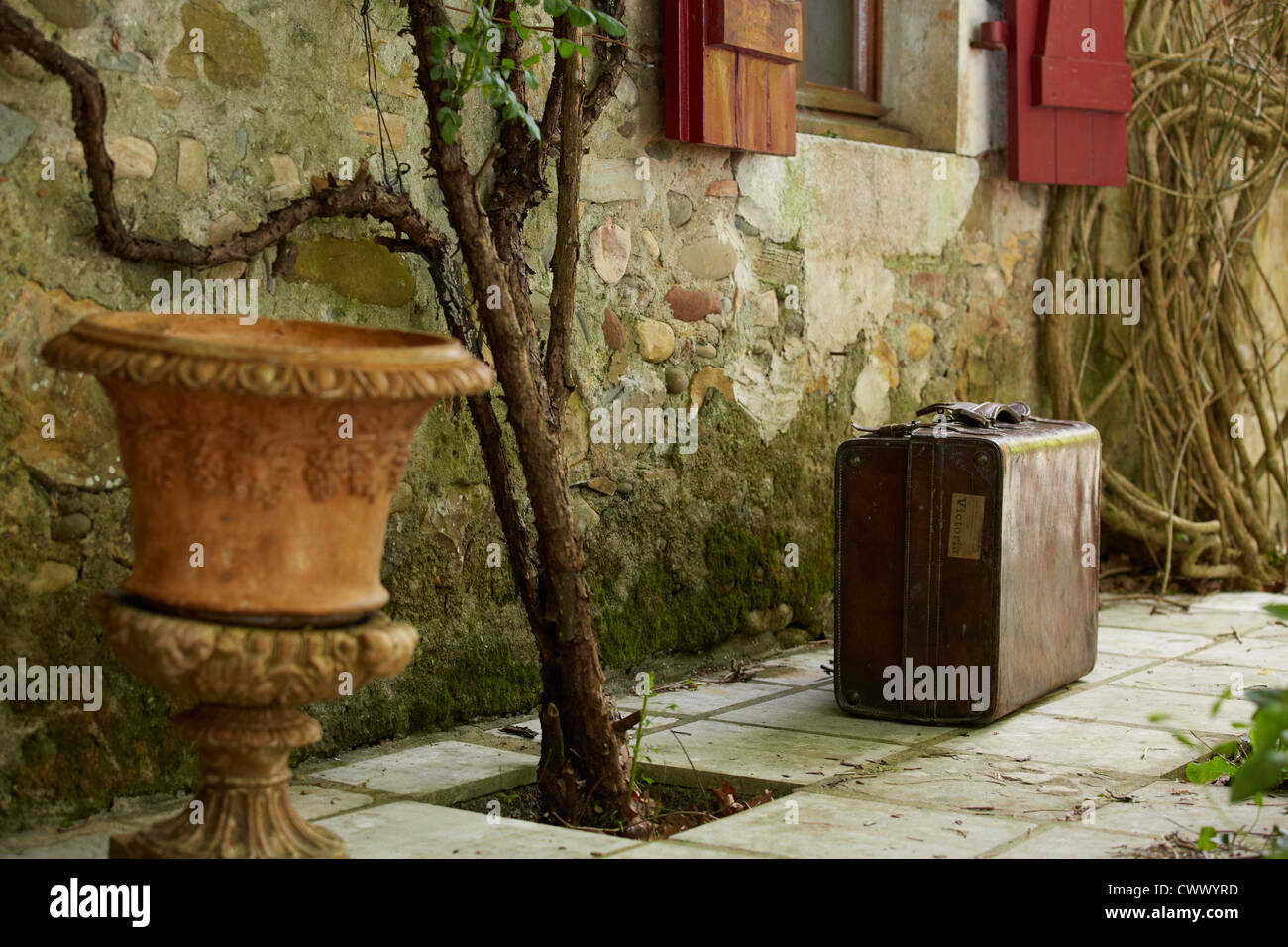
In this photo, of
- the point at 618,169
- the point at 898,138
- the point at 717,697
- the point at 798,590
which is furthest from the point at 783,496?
the point at 898,138

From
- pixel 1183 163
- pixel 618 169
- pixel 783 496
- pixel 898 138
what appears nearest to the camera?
pixel 618 169

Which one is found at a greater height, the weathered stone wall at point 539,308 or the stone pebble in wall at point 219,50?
the stone pebble in wall at point 219,50

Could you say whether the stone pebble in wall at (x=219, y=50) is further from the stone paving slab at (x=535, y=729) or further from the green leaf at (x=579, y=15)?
the stone paving slab at (x=535, y=729)

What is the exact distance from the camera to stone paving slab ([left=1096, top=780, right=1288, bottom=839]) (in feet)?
8.49

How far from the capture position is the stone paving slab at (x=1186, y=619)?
15.3 feet

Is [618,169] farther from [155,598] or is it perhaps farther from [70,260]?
[155,598]

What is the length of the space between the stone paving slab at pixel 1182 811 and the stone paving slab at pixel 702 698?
111cm

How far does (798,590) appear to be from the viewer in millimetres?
4391

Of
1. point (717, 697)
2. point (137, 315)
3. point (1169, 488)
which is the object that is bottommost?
point (717, 697)

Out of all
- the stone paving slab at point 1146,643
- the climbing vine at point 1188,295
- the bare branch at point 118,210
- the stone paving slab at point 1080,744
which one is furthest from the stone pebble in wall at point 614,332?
the climbing vine at point 1188,295

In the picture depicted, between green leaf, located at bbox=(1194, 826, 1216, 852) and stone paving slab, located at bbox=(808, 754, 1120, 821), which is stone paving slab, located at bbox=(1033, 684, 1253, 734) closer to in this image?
stone paving slab, located at bbox=(808, 754, 1120, 821)

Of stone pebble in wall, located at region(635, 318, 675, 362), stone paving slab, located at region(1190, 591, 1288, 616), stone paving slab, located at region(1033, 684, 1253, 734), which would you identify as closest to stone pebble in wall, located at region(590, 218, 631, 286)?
stone pebble in wall, located at region(635, 318, 675, 362)

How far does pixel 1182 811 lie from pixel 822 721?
0.96 metres

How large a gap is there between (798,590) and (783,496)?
302 mm
